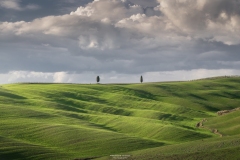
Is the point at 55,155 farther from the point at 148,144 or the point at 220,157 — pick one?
the point at 220,157

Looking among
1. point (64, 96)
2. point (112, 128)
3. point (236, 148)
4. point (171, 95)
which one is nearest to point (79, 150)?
point (112, 128)

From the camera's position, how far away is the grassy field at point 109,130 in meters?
53.7

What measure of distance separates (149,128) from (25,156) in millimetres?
31961

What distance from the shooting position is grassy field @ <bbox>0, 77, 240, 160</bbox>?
5373 centimetres

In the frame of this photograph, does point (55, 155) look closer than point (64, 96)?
Yes

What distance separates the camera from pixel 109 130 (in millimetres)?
77688

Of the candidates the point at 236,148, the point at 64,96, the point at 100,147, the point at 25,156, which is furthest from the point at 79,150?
the point at 64,96

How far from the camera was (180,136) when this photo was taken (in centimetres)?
7288

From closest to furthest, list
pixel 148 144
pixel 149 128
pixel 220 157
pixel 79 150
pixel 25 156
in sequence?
pixel 220 157 → pixel 25 156 → pixel 79 150 → pixel 148 144 → pixel 149 128

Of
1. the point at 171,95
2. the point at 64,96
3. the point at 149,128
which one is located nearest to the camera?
the point at 149,128

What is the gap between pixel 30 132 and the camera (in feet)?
222

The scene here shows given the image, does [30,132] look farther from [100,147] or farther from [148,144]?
[148,144]

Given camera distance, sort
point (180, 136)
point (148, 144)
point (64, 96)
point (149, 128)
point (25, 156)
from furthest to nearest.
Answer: point (64, 96) < point (149, 128) < point (180, 136) < point (148, 144) < point (25, 156)

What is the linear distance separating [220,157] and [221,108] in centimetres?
8938
